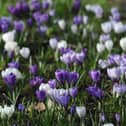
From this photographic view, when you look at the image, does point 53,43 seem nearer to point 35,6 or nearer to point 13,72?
point 13,72

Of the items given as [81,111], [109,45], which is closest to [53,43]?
[109,45]

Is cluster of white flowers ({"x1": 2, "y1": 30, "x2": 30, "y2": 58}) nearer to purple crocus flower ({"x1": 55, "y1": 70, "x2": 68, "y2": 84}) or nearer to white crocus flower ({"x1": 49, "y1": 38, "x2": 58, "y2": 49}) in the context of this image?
white crocus flower ({"x1": 49, "y1": 38, "x2": 58, "y2": 49})

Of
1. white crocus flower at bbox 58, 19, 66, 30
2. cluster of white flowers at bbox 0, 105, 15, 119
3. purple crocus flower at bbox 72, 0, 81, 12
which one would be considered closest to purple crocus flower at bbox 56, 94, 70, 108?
cluster of white flowers at bbox 0, 105, 15, 119

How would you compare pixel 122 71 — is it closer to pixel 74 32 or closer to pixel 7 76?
pixel 7 76

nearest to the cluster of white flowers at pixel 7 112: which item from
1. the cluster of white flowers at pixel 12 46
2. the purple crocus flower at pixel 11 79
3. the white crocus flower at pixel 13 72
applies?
the purple crocus flower at pixel 11 79

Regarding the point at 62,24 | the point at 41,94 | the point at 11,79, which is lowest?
the point at 41,94

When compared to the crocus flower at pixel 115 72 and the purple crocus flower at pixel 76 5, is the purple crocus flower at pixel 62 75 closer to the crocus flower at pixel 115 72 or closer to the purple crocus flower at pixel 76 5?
the crocus flower at pixel 115 72

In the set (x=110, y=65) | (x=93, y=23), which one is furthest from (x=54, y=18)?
(x=110, y=65)

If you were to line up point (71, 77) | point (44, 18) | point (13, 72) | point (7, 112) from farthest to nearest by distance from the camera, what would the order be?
1. point (44, 18)
2. point (13, 72)
3. point (71, 77)
4. point (7, 112)
